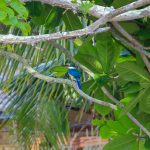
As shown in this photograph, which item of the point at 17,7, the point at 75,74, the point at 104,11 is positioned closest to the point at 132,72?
the point at 75,74

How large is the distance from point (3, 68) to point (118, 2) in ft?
6.52

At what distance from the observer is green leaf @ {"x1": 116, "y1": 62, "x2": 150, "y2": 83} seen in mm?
1466

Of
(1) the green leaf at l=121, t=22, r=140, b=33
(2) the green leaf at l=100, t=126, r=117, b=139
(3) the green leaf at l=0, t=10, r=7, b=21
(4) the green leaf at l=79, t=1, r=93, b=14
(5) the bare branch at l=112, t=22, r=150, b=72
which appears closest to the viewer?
(3) the green leaf at l=0, t=10, r=7, b=21

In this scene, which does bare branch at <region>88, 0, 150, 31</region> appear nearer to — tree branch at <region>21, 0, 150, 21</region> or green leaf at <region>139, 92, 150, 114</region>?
tree branch at <region>21, 0, 150, 21</region>

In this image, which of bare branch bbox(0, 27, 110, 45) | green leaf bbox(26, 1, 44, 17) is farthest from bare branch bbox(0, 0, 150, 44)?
green leaf bbox(26, 1, 44, 17)

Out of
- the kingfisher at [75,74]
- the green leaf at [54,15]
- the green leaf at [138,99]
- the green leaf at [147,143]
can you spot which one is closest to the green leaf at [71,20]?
the green leaf at [54,15]

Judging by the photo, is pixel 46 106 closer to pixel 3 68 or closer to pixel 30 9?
pixel 3 68

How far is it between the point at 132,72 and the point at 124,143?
28cm

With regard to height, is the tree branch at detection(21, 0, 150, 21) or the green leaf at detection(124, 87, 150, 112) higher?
the tree branch at detection(21, 0, 150, 21)

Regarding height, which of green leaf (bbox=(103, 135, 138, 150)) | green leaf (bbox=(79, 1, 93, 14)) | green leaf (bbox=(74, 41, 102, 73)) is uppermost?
green leaf (bbox=(79, 1, 93, 14))

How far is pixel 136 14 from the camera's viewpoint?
1146 millimetres

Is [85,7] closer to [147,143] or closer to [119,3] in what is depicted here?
[119,3]

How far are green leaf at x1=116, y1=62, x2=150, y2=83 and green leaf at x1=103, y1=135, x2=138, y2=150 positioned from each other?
0.24m

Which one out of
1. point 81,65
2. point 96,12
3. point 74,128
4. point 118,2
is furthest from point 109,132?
point 74,128
